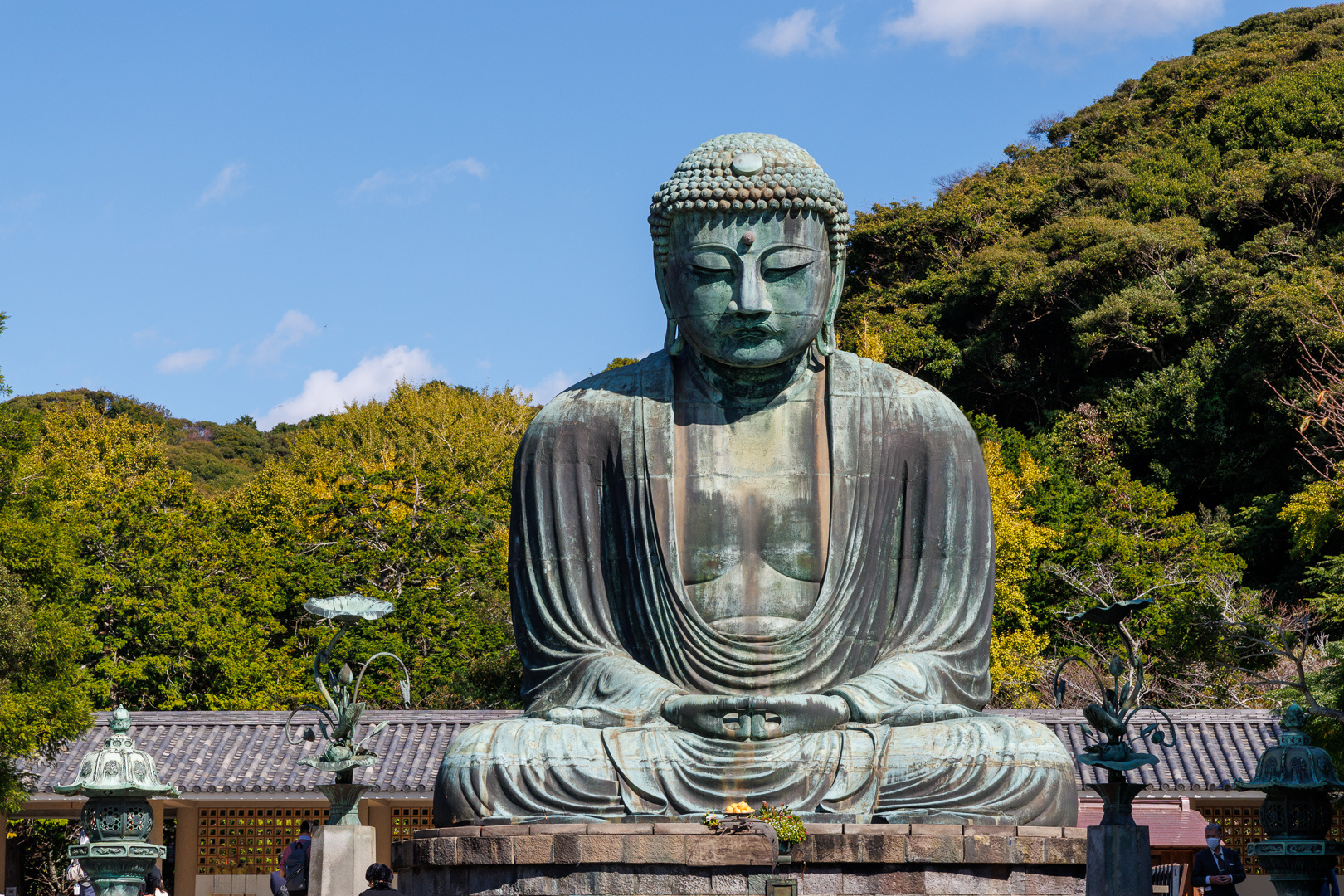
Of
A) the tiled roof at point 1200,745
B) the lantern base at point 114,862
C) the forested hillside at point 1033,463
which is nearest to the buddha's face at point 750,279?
the lantern base at point 114,862

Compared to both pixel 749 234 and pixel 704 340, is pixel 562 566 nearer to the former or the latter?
pixel 704 340

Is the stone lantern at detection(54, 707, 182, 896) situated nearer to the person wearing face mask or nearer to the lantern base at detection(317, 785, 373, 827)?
the lantern base at detection(317, 785, 373, 827)

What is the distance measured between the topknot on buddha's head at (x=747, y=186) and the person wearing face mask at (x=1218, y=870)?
5.53m

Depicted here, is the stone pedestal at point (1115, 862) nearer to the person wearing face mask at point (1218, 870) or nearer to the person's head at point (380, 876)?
the person's head at point (380, 876)

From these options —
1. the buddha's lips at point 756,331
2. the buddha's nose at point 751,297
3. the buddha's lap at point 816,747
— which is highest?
the buddha's nose at point 751,297

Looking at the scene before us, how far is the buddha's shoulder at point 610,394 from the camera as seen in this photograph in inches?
423

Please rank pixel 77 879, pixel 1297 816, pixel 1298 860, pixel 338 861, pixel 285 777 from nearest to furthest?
pixel 1298 860
pixel 1297 816
pixel 338 861
pixel 285 777
pixel 77 879

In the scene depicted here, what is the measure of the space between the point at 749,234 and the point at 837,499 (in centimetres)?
162

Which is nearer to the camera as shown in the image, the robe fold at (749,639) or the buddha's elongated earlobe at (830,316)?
the robe fold at (749,639)

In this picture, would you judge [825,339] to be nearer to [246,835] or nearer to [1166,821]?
[1166,821]

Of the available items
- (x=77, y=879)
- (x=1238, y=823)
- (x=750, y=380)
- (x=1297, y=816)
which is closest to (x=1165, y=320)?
(x=1238, y=823)

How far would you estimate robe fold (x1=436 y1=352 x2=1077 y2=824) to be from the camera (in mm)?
9219

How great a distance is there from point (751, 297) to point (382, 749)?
14.2m

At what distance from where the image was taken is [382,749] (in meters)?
23.0
